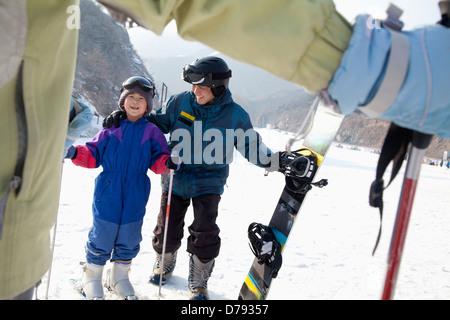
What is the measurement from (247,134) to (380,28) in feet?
5.74

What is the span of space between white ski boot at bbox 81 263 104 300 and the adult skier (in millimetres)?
1537

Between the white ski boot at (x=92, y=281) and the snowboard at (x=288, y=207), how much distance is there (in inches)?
42.7

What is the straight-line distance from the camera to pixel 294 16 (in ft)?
2.42

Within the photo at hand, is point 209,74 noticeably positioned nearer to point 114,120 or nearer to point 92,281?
point 114,120

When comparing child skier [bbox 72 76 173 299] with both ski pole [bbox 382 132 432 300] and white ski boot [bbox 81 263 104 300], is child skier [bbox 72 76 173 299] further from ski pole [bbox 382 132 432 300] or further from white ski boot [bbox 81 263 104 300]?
ski pole [bbox 382 132 432 300]

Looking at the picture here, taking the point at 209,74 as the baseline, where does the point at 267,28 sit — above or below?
above

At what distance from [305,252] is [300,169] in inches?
68.8

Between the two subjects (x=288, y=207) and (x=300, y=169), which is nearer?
(x=300, y=169)

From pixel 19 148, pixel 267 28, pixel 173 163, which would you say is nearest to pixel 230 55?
pixel 267 28

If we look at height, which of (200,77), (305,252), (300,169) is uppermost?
(200,77)

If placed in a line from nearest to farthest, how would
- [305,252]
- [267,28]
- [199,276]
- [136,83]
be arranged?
[267,28]
[136,83]
[199,276]
[305,252]

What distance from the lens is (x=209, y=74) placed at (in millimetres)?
2379
